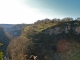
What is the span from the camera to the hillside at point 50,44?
6228cm

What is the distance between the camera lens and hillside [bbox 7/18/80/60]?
2452 inches

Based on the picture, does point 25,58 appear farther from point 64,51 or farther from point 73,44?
point 73,44

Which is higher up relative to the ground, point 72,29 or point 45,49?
point 72,29

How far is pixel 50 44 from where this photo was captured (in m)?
72.7

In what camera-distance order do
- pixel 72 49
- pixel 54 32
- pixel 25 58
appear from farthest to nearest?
pixel 54 32
pixel 72 49
pixel 25 58

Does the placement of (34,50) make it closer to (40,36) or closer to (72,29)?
(40,36)

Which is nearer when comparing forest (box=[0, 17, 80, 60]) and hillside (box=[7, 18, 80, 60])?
forest (box=[0, 17, 80, 60])

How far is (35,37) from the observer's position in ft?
250

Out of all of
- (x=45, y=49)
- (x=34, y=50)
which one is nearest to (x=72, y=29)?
(x=45, y=49)

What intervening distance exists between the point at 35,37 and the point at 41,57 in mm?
14641

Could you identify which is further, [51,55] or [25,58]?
[51,55]

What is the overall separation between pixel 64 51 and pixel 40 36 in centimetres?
1279

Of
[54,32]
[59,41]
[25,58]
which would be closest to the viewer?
[25,58]

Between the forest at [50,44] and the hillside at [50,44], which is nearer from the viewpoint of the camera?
the forest at [50,44]
